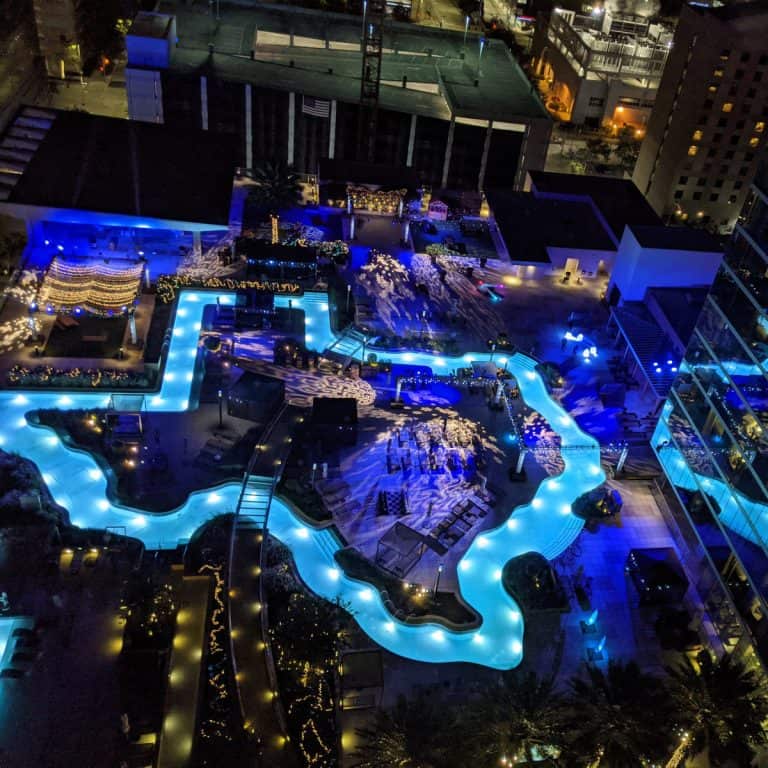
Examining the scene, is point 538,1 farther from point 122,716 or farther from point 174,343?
point 122,716

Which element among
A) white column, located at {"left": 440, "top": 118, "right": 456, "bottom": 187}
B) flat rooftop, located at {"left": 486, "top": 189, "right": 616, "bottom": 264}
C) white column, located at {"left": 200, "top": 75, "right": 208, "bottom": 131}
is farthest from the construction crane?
white column, located at {"left": 200, "top": 75, "right": 208, "bottom": 131}

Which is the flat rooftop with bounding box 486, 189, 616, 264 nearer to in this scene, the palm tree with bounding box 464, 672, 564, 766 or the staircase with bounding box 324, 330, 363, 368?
the staircase with bounding box 324, 330, 363, 368

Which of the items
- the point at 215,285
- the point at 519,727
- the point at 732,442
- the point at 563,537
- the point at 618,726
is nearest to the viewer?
the point at 618,726

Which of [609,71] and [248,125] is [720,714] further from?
[609,71]

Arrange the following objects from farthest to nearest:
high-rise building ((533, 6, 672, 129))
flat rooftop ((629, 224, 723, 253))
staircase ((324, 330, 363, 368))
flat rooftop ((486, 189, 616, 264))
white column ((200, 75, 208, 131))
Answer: high-rise building ((533, 6, 672, 129)) → white column ((200, 75, 208, 131)) → flat rooftop ((486, 189, 616, 264)) → flat rooftop ((629, 224, 723, 253)) → staircase ((324, 330, 363, 368))

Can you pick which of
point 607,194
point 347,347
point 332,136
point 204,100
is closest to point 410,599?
point 347,347
